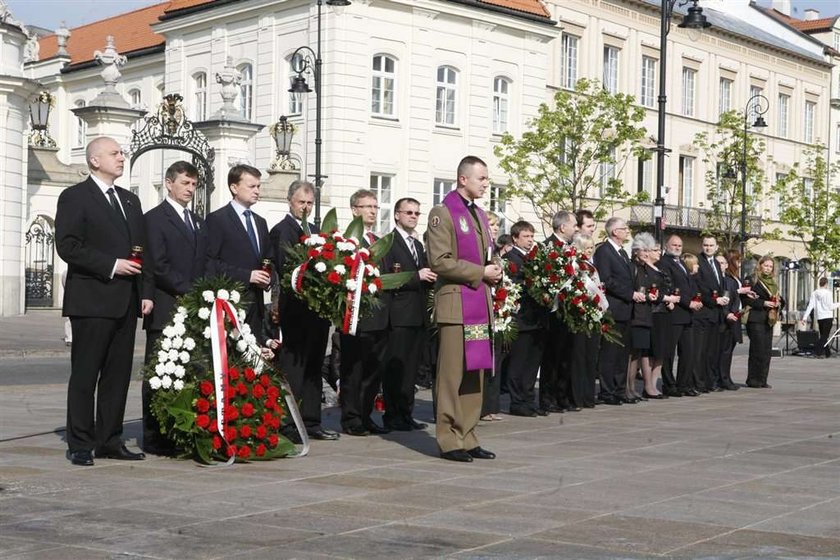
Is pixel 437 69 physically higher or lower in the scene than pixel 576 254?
higher

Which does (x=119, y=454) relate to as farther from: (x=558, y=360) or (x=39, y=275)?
(x=39, y=275)

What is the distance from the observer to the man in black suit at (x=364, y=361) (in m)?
11.8

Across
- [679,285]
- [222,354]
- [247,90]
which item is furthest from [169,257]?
[247,90]

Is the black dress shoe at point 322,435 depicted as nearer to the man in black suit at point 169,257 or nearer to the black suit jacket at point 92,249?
the man in black suit at point 169,257

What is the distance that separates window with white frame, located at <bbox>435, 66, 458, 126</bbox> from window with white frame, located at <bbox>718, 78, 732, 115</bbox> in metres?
18.9

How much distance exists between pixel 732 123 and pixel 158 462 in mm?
42970

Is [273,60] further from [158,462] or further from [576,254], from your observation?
[158,462]

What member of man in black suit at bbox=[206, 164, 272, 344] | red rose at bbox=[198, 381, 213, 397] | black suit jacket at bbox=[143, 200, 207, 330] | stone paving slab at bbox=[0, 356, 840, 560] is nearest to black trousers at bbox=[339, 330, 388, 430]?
stone paving slab at bbox=[0, 356, 840, 560]

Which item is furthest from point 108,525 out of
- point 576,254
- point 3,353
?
point 3,353

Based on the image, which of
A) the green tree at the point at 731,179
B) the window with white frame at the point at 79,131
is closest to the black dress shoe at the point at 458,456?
the green tree at the point at 731,179

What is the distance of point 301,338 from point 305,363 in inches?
9.0

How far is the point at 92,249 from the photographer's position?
938 centimetres

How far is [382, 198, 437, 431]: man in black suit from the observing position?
12.0 m

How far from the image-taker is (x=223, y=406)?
9.50 m
